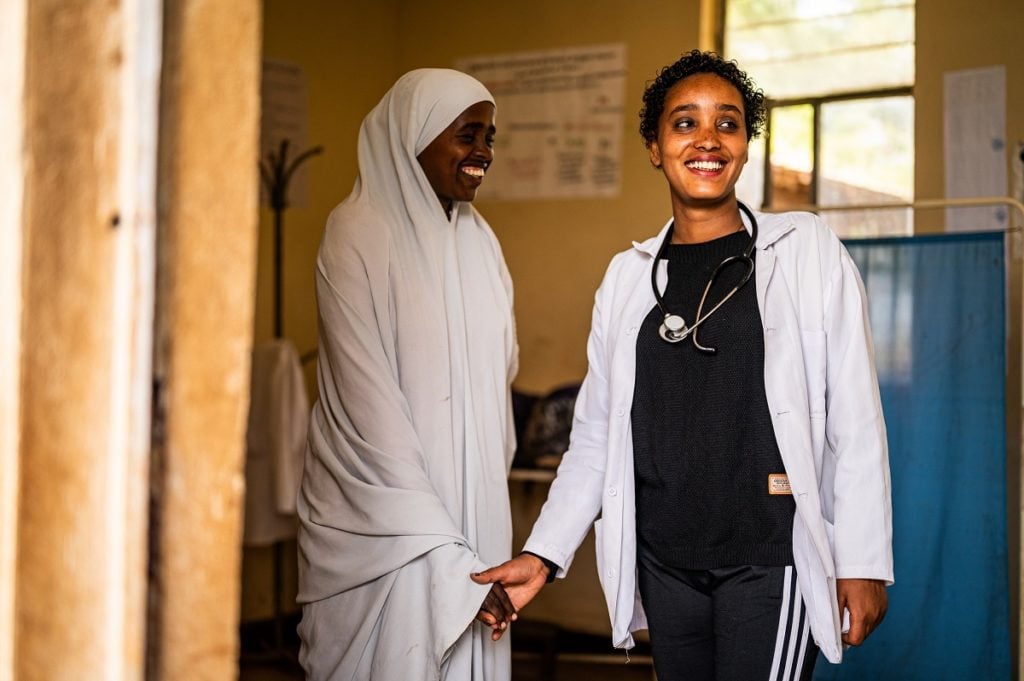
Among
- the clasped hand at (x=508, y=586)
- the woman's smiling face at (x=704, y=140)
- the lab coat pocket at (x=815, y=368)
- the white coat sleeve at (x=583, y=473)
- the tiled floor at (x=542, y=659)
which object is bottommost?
the tiled floor at (x=542, y=659)

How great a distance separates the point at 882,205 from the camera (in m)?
3.25

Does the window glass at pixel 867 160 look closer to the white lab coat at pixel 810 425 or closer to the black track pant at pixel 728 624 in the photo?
the white lab coat at pixel 810 425

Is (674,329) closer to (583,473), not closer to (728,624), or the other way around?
(583,473)

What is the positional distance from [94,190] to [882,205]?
106 inches

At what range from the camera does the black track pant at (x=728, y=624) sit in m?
1.80

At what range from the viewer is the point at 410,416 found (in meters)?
2.34

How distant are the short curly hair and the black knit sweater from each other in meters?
0.33

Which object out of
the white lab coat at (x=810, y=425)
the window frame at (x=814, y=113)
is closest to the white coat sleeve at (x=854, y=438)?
the white lab coat at (x=810, y=425)

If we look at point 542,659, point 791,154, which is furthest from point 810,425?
point 791,154

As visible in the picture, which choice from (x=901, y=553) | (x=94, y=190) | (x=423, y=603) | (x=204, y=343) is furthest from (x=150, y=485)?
(x=901, y=553)

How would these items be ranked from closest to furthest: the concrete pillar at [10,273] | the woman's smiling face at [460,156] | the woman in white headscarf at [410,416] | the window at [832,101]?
the concrete pillar at [10,273] → the woman in white headscarf at [410,416] → the woman's smiling face at [460,156] → the window at [832,101]

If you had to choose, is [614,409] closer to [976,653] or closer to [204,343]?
[204,343]

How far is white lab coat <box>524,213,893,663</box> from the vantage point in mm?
1790

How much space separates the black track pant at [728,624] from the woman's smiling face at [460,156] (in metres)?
0.98
